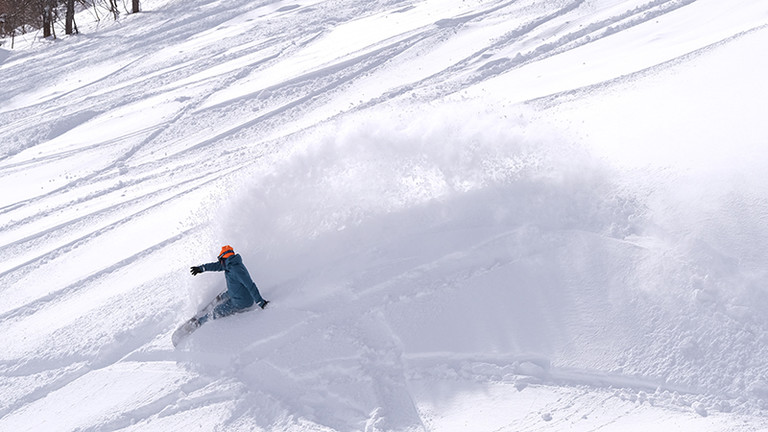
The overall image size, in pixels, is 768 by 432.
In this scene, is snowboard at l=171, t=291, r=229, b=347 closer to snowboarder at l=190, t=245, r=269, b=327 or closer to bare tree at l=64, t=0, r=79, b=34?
snowboarder at l=190, t=245, r=269, b=327

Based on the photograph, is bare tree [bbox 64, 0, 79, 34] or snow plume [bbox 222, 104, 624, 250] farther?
bare tree [bbox 64, 0, 79, 34]

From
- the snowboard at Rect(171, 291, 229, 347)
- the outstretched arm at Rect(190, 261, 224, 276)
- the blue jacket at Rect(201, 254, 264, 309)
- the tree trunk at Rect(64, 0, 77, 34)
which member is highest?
the tree trunk at Rect(64, 0, 77, 34)

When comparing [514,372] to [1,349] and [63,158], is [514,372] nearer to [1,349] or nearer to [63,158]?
[1,349]

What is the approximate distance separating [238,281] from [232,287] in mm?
112

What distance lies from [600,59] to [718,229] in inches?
268

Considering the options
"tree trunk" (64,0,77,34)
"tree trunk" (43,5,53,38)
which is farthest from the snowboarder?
"tree trunk" (43,5,53,38)

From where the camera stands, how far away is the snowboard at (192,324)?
775cm

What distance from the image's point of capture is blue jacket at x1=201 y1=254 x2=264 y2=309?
A: 296 inches

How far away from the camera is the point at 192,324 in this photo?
25.6ft

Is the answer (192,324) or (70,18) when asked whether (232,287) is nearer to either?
(192,324)

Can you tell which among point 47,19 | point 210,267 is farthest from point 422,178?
point 47,19

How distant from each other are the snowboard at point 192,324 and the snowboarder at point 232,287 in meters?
0.01

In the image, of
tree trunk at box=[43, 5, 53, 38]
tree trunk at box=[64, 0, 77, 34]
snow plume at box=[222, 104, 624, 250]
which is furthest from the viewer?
tree trunk at box=[43, 5, 53, 38]

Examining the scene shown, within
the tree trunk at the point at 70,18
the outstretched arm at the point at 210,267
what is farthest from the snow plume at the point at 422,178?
the tree trunk at the point at 70,18
